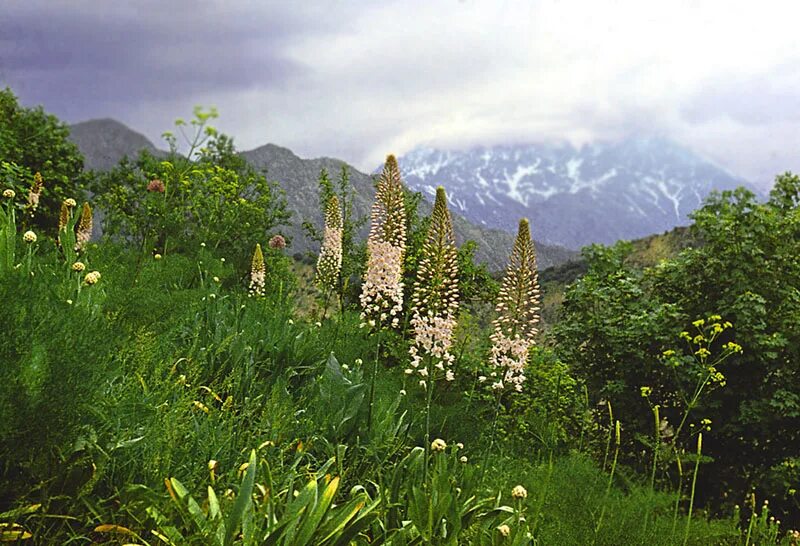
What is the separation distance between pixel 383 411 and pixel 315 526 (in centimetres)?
149

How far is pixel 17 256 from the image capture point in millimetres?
4410

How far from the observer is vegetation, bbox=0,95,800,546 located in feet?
8.04

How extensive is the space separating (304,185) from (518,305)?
9003mm

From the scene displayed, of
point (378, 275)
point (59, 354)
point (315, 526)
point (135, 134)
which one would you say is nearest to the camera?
point (59, 354)

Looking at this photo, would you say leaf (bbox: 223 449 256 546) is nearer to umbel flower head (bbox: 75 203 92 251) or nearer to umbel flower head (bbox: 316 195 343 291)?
umbel flower head (bbox: 75 203 92 251)

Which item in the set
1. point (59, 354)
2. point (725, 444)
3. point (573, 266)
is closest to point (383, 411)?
point (59, 354)

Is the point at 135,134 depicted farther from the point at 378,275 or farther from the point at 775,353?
the point at 775,353

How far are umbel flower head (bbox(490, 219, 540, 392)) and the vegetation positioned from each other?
0.01 metres

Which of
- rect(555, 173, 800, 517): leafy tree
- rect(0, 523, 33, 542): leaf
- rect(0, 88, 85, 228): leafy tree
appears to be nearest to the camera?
rect(0, 523, 33, 542): leaf

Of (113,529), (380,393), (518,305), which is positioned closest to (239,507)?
(113,529)

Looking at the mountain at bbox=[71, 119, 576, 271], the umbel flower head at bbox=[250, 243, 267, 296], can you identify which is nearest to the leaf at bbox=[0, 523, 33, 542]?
the mountain at bbox=[71, 119, 576, 271]

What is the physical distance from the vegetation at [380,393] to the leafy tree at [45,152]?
107 inches

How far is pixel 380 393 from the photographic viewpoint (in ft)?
14.6

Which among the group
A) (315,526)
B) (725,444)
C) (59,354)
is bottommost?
(725,444)
